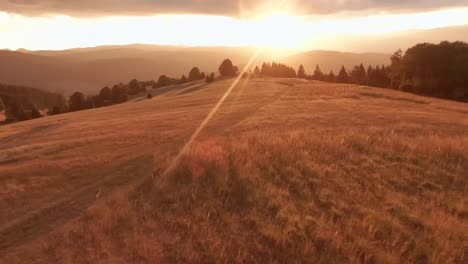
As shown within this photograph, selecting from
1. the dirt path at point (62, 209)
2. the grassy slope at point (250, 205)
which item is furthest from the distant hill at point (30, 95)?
the grassy slope at point (250, 205)

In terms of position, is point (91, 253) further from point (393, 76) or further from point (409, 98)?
point (393, 76)

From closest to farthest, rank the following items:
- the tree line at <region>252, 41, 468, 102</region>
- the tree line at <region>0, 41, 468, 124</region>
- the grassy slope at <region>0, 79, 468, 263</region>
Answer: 1. the grassy slope at <region>0, 79, 468, 263</region>
2. the tree line at <region>252, 41, 468, 102</region>
3. the tree line at <region>0, 41, 468, 124</region>

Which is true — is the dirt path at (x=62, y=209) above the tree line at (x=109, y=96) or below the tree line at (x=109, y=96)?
above

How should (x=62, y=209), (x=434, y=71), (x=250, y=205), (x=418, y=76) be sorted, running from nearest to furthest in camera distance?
1. (x=250, y=205)
2. (x=62, y=209)
3. (x=434, y=71)
4. (x=418, y=76)

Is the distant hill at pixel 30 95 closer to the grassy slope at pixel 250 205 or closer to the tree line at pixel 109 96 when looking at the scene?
the tree line at pixel 109 96

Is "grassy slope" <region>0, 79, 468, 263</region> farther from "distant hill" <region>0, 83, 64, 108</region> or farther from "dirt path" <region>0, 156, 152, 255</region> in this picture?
"distant hill" <region>0, 83, 64, 108</region>

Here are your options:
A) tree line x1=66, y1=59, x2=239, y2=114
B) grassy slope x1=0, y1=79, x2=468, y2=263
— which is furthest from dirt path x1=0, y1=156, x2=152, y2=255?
tree line x1=66, y1=59, x2=239, y2=114

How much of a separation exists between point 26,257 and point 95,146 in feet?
44.5

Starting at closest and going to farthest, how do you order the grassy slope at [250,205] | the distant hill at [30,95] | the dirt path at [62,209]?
the grassy slope at [250,205], the dirt path at [62,209], the distant hill at [30,95]

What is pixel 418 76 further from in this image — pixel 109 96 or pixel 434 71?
pixel 109 96

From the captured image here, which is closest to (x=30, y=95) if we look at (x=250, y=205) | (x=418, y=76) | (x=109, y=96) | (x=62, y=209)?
(x=109, y=96)

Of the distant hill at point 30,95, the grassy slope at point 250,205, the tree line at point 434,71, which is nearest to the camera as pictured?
the grassy slope at point 250,205

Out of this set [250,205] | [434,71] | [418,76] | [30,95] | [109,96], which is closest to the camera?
[250,205]

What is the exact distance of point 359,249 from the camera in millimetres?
8367
